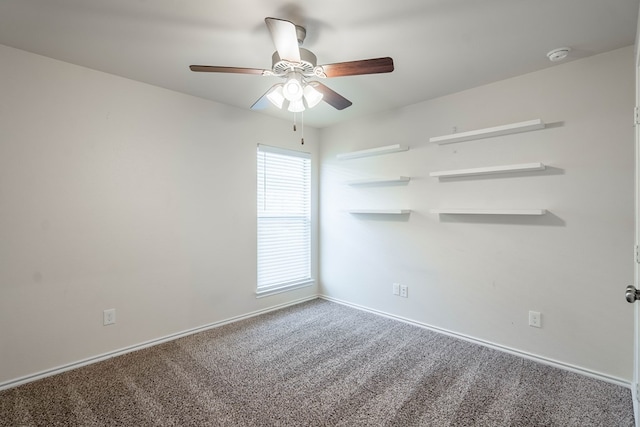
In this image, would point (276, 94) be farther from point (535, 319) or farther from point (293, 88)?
point (535, 319)

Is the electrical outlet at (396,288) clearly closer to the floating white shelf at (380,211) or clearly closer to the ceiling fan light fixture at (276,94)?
the floating white shelf at (380,211)

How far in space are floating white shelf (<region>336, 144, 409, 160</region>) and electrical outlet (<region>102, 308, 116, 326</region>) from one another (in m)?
2.86

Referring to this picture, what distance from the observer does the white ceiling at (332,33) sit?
69.5 inches

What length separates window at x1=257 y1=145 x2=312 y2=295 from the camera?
12.2 feet

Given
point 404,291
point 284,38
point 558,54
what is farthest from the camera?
point 404,291

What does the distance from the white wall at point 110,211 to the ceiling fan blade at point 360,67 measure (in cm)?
181

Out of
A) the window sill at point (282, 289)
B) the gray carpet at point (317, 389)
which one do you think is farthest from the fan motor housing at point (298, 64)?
the window sill at point (282, 289)

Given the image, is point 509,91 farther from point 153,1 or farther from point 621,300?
point 153,1

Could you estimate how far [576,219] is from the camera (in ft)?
Result: 7.72

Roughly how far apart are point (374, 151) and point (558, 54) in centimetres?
176

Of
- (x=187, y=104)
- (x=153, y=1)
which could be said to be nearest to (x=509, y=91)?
(x=153, y=1)

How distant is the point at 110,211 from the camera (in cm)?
260

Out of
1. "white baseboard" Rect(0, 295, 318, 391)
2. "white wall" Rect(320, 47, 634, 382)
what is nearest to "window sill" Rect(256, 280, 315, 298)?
"white baseboard" Rect(0, 295, 318, 391)

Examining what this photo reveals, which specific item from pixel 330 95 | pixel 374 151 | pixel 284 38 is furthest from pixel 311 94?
pixel 374 151
